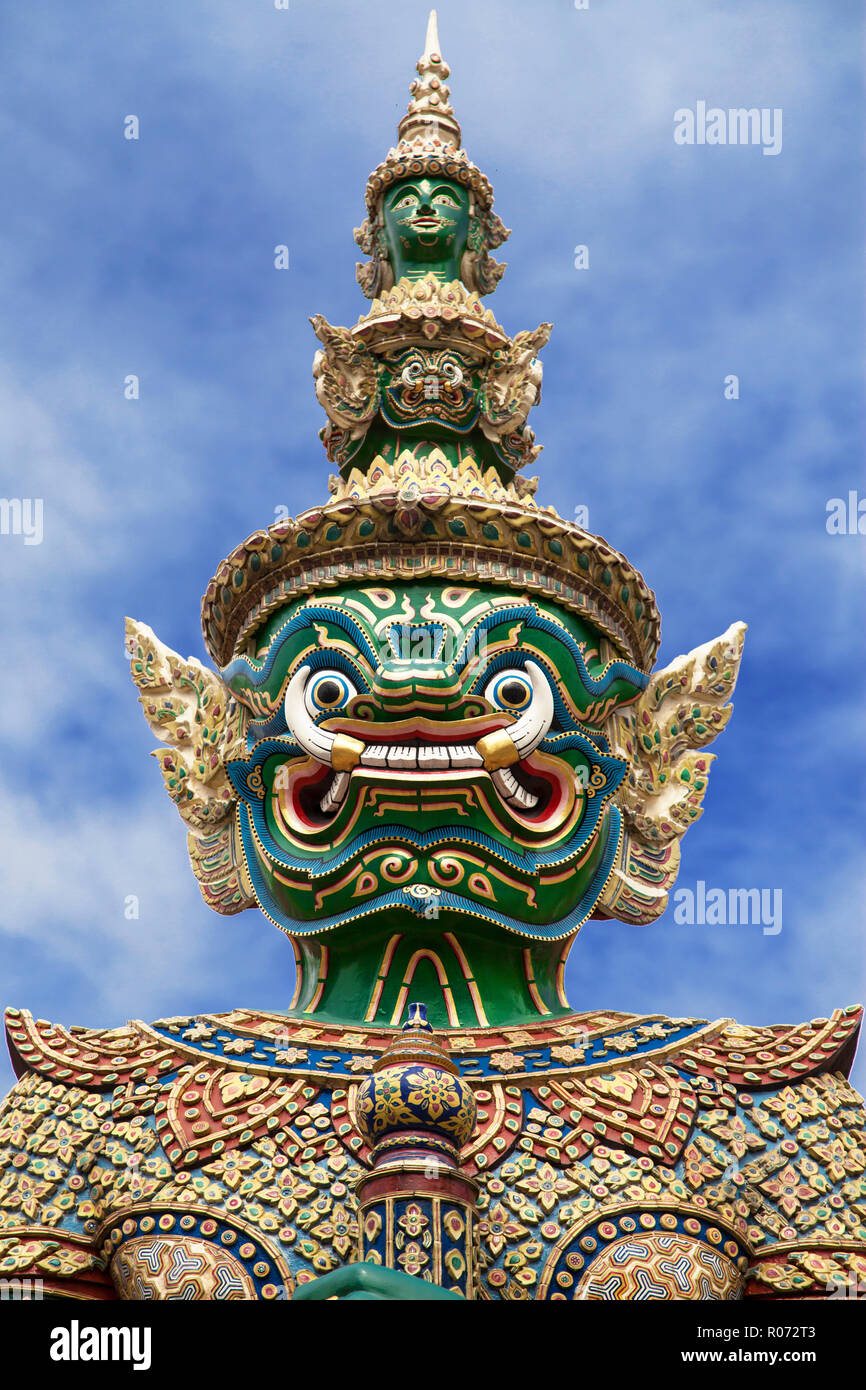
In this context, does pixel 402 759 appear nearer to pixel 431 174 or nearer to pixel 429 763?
pixel 429 763

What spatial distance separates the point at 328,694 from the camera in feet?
30.3

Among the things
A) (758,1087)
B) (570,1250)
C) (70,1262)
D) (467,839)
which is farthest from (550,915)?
(70,1262)

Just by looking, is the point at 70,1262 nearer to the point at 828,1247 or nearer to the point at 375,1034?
the point at 375,1034

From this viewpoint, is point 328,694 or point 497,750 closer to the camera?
point 497,750

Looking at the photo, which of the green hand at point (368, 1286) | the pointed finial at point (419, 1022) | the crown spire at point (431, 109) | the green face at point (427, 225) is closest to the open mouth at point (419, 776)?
the pointed finial at point (419, 1022)

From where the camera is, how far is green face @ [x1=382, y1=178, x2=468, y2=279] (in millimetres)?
10625

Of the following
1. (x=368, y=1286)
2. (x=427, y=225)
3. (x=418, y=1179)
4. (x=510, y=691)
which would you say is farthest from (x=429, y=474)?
(x=368, y=1286)

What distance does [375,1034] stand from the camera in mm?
8859

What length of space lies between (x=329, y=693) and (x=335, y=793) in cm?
48

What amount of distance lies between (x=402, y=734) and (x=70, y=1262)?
278 centimetres

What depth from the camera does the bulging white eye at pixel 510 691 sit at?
361 inches

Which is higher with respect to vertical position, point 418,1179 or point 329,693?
point 329,693

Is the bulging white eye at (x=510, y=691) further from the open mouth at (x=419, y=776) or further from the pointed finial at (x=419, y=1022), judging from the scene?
the pointed finial at (x=419, y=1022)

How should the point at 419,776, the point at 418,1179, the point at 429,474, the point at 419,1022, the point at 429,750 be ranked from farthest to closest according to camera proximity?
the point at 429,474
the point at 429,750
the point at 419,776
the point at 419,1022
the point at 418,1179
